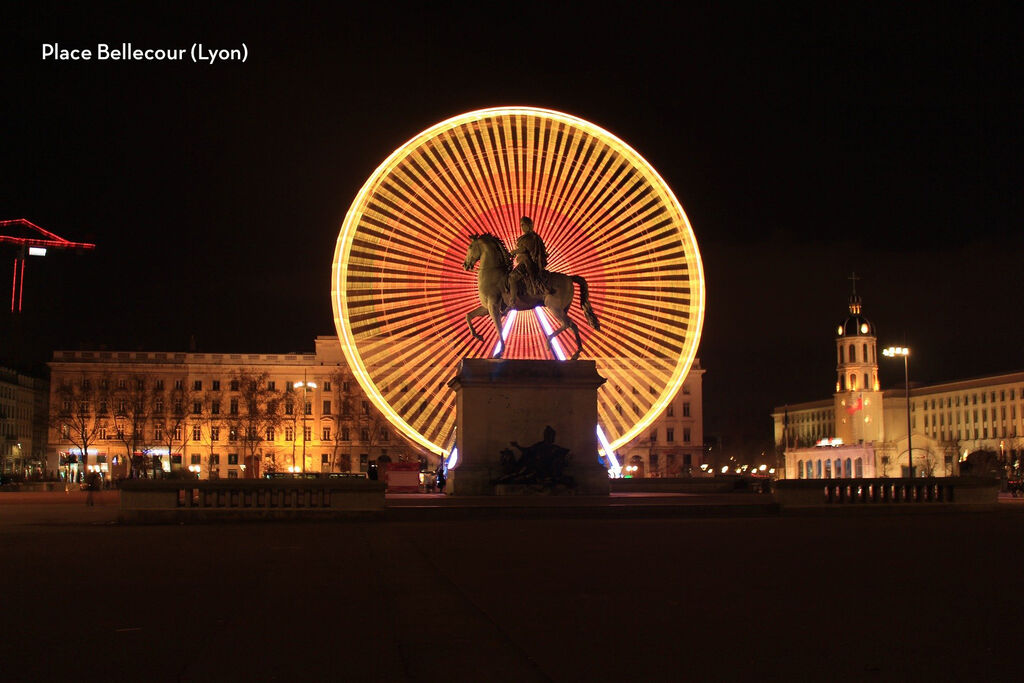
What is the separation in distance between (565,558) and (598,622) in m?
6.12

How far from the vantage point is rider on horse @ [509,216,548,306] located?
120ft

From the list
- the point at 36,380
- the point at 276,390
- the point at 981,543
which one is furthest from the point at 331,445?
the point at 981,543

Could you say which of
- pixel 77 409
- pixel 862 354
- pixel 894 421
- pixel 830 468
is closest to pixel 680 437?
pixel 830 468

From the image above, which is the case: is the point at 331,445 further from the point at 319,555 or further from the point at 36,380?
the point at 319,555

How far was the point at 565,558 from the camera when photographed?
16.5m

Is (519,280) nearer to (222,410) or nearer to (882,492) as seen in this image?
(882,492)

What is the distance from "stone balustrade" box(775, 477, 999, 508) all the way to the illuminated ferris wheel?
42.7ft

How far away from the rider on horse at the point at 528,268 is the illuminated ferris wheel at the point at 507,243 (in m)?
3.07

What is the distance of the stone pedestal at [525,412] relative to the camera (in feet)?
118

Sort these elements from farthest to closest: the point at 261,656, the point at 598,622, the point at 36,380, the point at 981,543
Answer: the point at 36,380 → the point at 981,543 → the point at 598,622 → the point at 261,656

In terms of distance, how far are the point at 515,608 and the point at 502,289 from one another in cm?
2572

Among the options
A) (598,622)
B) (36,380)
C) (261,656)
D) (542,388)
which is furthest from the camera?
(36,380)

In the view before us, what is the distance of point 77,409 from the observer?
4397 inches

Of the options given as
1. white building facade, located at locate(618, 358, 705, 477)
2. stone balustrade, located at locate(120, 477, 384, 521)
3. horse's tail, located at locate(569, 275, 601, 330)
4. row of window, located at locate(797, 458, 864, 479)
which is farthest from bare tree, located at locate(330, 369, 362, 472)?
stone balustrade, located at locate(120, 477, 384, 521)
